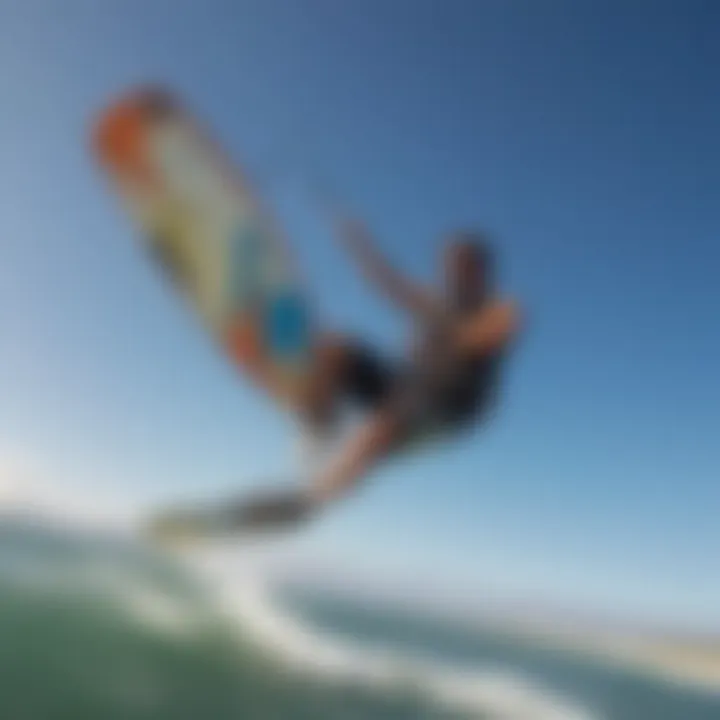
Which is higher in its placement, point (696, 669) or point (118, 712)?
point (696, 669)

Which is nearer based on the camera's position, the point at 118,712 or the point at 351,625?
the point at 118,712

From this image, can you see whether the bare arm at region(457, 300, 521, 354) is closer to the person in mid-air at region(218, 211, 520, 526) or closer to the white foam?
the person in mid-air at region(218, 211, 520, 526)

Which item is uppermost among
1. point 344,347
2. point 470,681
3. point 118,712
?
point 344,347

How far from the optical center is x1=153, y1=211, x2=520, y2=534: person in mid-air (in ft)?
6.57

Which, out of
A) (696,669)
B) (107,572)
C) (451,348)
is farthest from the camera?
(696,669)

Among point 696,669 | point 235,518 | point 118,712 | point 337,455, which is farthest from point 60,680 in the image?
point 696,669

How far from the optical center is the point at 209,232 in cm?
206

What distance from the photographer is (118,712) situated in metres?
2.06

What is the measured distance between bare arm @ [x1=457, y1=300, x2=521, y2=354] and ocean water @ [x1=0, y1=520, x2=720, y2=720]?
0.49m

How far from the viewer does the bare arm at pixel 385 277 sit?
6.63 feet

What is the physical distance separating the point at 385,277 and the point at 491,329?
191 mm

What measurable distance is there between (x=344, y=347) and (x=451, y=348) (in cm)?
17

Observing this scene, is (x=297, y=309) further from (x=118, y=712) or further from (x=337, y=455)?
(x=118, y=712)

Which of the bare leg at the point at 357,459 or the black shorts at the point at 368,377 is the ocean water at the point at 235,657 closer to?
the bare leg at the point at 357,459
